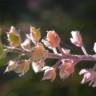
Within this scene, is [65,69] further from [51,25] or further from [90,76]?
[51,25]

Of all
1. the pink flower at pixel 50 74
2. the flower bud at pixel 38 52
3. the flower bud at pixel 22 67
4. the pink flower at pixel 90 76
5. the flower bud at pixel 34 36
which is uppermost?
the flower bud at pixel 34 36

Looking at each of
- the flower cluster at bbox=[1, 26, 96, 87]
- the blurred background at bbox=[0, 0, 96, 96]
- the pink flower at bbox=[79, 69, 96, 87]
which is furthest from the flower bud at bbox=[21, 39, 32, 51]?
the blurred background at bbox=[0, 0, 96, 96]

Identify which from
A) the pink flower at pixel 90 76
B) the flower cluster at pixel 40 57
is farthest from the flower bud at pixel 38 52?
the pink flower at pixel 90 76

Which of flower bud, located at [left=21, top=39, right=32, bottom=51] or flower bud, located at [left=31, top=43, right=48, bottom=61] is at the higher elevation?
flower bud, located at [left=21, top=39, right=32, bottom=51]

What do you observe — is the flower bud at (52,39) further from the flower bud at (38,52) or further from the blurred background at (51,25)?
the blurred background at (51,25)

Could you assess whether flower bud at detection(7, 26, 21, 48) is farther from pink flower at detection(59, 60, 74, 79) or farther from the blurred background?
the blurred background

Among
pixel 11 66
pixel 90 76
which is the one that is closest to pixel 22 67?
pixel 11 66
